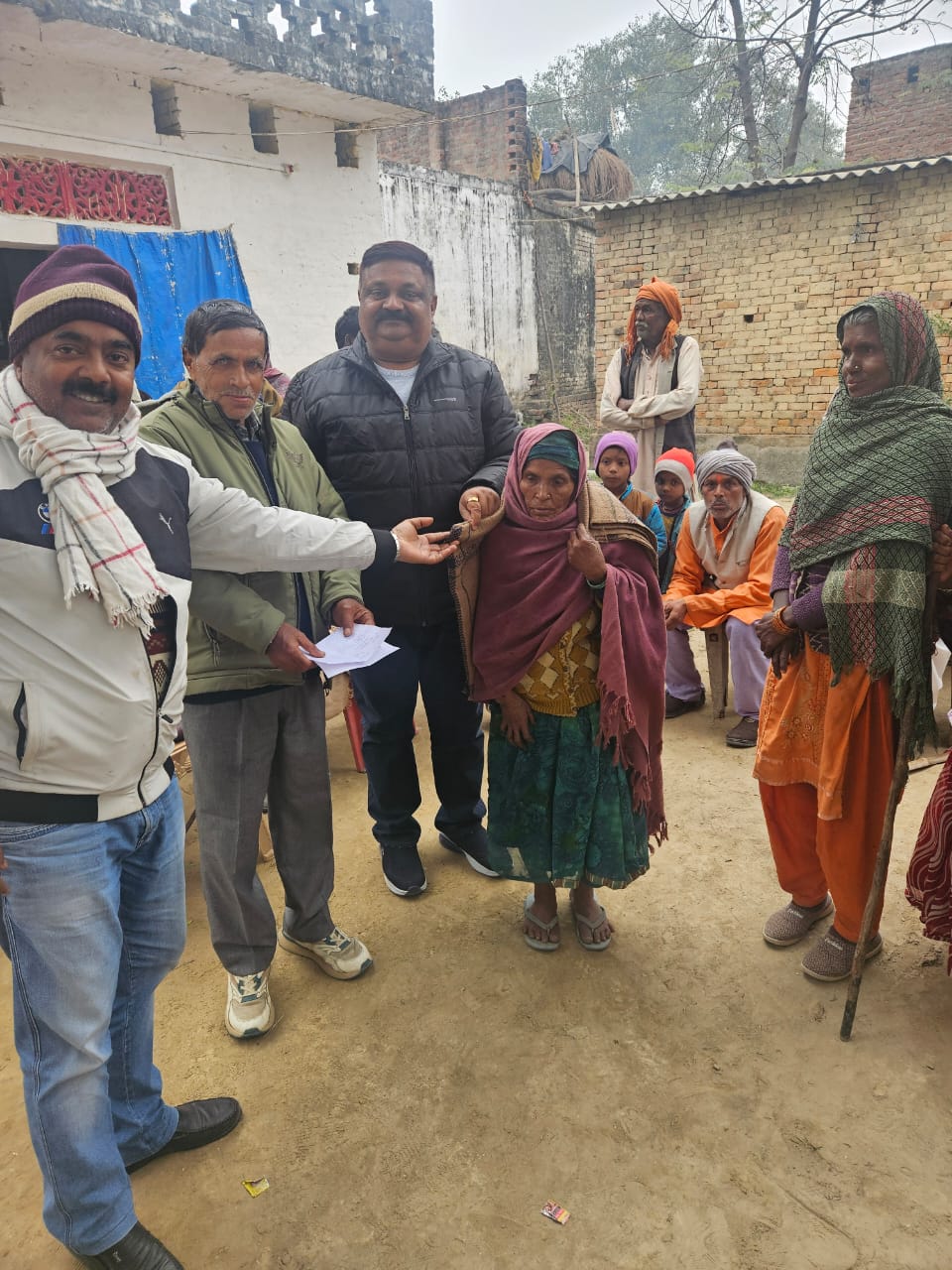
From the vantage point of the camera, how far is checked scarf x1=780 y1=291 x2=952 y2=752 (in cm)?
204

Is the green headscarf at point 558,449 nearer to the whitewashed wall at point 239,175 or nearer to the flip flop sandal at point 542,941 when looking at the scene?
the flip flop sandal at point 542,941

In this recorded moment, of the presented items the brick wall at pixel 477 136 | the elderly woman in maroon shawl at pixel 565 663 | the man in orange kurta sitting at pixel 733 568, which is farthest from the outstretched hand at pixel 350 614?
the brick wall at pixel 477 136

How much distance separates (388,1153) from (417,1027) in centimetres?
42

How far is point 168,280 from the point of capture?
6.11 m

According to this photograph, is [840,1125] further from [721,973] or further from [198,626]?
[198,626]

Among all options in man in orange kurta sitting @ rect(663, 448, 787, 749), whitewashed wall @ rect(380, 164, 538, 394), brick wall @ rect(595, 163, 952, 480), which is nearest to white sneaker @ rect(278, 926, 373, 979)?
man in orange kurta sitting @ rect(663, 448, 787, 749)

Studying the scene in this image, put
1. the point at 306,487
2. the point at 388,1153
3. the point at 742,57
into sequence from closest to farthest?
the point at 388,1153 → the point at 306,487 → the point at 742,57

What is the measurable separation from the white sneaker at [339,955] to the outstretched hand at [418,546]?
128 centimetres

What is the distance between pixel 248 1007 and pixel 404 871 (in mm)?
792

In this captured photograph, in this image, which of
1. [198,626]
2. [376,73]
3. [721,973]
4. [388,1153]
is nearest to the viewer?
[388,1153]

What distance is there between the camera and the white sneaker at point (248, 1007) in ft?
7.73

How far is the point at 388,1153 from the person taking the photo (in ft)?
6.49

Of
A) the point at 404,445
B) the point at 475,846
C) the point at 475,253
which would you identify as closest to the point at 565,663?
the point at 404,445

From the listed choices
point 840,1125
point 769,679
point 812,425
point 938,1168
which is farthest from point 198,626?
point 812,425
